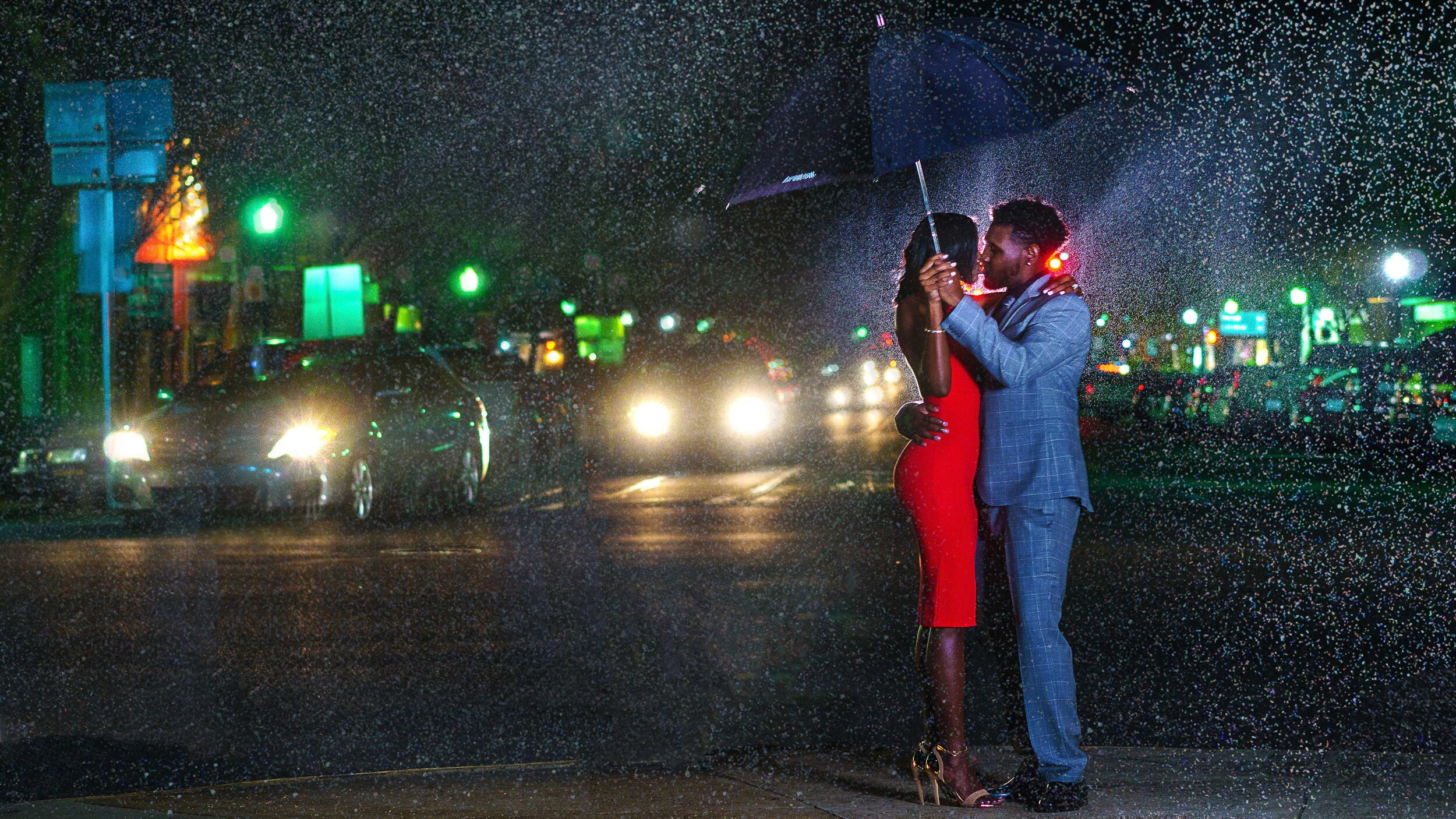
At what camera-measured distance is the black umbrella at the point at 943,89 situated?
4297 millimetres

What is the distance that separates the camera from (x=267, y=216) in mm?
22484

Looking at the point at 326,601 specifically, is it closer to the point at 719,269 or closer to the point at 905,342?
the point at 905,342

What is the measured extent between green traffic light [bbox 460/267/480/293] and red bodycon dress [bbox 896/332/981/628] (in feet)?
87.8

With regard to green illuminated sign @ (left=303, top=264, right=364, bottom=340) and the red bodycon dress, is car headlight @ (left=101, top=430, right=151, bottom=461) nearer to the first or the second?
green illuminated sign @ (left=303, top=264, right=364, bottom=340)

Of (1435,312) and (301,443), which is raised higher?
(1435,312)

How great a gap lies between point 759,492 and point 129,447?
661 centimetres

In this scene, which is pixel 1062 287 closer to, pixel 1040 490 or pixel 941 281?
pixel 941 281

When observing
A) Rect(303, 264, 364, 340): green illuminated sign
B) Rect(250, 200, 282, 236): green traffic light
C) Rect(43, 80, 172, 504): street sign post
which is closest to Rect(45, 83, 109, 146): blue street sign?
Rect(43, 80, 172, 504): street sign post

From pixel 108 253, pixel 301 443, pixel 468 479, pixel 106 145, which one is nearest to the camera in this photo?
pixel 301 443

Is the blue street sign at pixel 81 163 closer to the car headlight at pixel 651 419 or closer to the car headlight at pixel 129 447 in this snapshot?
the car headlight at pixel 129 447

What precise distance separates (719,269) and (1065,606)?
44.8m

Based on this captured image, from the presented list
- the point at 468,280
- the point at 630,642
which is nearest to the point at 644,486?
the point at 630,642

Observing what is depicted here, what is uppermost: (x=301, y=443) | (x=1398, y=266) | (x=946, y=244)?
(x=1398, y=266)

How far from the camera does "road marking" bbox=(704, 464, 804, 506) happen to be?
52.7ft
